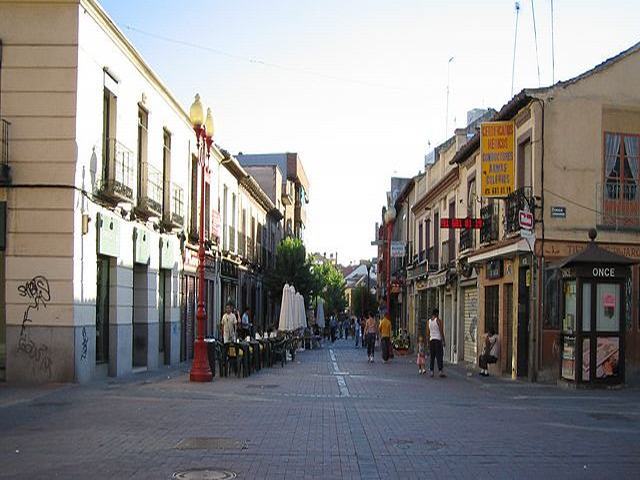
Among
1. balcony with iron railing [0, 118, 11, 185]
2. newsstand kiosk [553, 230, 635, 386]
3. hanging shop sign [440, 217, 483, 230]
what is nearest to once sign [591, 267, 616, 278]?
newsstand kiosk [553, 230, 635, 386]

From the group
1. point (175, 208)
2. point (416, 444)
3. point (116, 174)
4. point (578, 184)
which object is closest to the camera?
point (416, 444)

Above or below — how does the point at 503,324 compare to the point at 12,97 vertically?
below

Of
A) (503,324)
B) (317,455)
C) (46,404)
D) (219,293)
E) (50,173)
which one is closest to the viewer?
(317,455)

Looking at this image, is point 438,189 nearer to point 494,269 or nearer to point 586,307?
point 494,269

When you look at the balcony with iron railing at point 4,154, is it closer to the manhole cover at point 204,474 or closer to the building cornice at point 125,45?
the building cornice at point 125,45

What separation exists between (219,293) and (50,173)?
18249 mm

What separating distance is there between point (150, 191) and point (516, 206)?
957 cm

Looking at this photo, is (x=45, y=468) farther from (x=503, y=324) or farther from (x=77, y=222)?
(x=503, y=324)

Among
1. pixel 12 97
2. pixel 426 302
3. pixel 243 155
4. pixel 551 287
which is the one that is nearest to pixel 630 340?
pixel 551 287

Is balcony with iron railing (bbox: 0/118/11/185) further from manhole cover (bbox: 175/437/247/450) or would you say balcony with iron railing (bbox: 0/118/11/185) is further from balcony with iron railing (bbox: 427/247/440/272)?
balcony with iron railing (bbox: 427/247/440/272)

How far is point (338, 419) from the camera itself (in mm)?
12930

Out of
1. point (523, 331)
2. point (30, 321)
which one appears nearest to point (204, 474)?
point (30, 321)

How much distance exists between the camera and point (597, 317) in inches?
747

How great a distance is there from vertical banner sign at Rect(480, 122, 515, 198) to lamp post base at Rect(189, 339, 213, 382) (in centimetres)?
851
